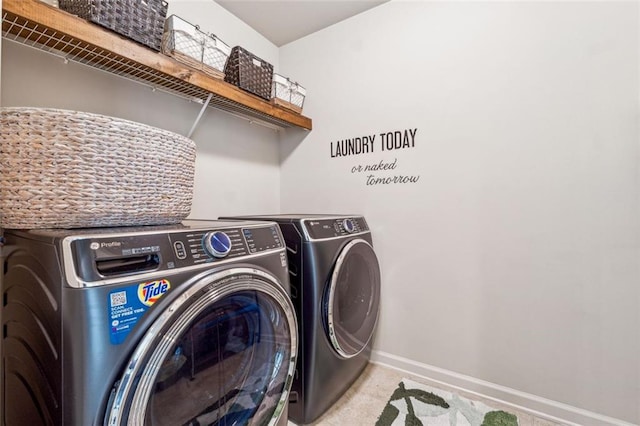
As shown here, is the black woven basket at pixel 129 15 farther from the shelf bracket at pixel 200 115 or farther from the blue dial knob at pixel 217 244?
the blue dial knob at pixel 217 244

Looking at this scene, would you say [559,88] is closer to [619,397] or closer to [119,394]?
[619,397]

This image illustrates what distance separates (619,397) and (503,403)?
0.47 m

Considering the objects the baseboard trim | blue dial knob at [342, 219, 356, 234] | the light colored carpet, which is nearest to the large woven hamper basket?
blue dial knob at [342, 219, 356, 234]

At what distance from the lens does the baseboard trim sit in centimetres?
139

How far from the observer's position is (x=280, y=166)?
7.97 ft

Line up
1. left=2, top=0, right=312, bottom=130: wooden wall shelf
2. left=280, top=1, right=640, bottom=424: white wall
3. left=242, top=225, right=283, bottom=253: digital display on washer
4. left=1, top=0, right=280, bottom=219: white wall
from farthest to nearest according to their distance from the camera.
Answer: left=280, top=1, right=640, bottom=424: white wall
left=1, top=0, right=280, bottom=219: white wall
left=242, top=225, right=283, bottom=253: digital display on washer
left=2, top=0, right=312, bottom=130: wooden wall shelf

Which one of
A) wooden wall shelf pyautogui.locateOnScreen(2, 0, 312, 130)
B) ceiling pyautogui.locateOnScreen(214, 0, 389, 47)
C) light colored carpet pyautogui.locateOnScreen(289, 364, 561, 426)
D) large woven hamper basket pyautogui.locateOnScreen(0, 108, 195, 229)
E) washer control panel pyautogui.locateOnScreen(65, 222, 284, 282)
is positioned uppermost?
ceiling pyautogui.locateOnScreen(214, 0, 389, 47)

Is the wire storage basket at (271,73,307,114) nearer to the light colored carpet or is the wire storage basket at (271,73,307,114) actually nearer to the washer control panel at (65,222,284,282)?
the washer control panel at (65,222,284,282)

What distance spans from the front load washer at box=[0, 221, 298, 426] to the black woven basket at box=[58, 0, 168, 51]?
0.77 metres

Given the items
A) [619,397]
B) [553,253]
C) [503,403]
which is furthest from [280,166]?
[619,397]

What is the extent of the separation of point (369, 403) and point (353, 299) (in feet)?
1.73

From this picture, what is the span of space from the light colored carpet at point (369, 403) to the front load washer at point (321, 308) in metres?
0.05

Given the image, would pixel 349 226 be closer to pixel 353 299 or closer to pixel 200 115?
pixel 353 299

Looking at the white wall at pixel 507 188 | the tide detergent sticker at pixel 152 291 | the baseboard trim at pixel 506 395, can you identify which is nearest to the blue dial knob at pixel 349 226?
the white wall at pixel 507 188
